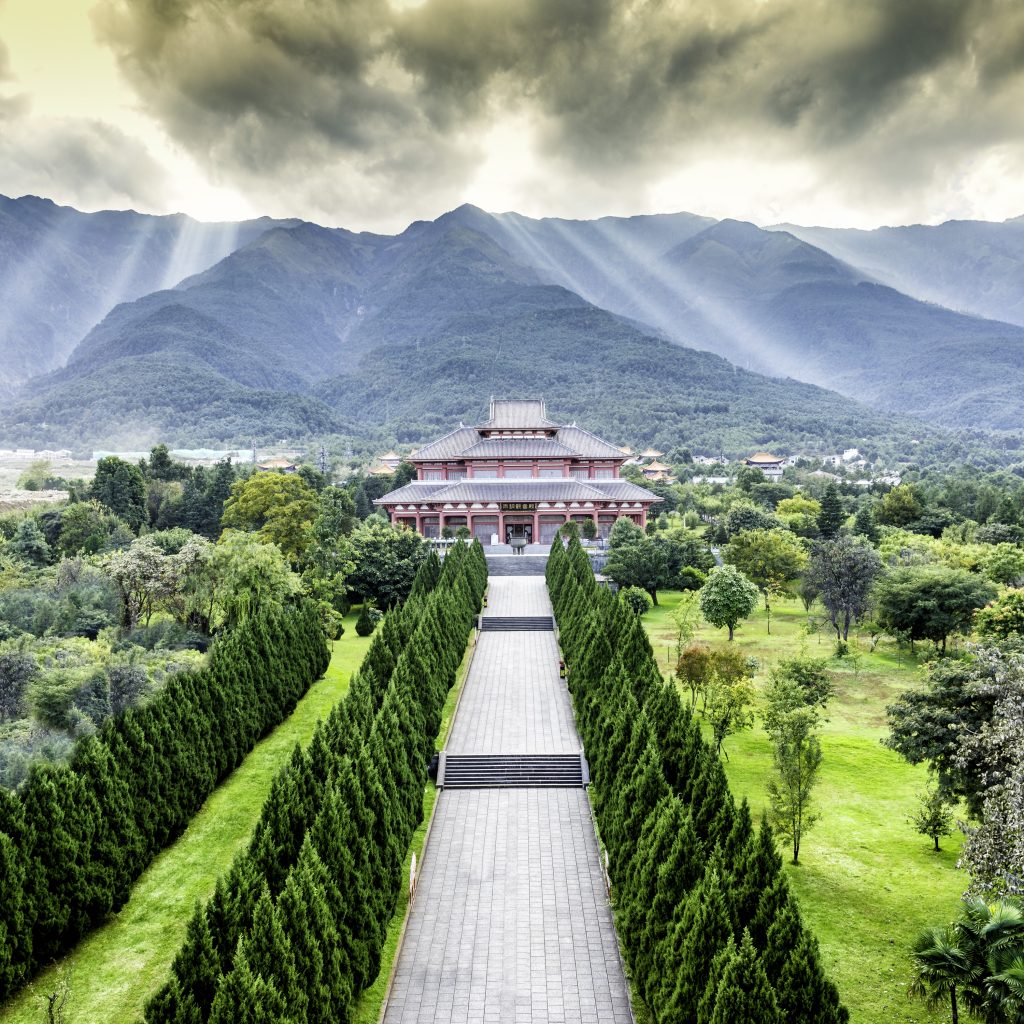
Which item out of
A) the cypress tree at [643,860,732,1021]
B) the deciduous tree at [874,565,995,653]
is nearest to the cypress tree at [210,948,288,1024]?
the cypress tree at [643,860,732,1021]

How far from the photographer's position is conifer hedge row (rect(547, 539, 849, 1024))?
881 cm

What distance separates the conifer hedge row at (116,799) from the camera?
39.6ft

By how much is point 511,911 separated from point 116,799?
7352mm

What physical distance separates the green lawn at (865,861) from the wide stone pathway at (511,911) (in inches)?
143

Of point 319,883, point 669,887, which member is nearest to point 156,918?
point 319,883

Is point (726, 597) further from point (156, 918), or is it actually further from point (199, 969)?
point (199, 969)

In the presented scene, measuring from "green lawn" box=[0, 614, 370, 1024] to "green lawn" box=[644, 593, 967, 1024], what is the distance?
1015 cm

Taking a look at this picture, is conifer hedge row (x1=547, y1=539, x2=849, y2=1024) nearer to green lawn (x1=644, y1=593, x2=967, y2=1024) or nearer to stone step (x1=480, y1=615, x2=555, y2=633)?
green lawn (x1=644, y1=593, x2=967, y2=1024)

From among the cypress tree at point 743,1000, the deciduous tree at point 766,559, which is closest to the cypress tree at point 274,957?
the cypress tree at point 743,1000

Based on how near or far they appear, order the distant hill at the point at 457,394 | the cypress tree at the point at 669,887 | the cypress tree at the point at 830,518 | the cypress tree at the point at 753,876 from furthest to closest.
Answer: the distant hill at the point at 457,394 → the cypress tree at the point at 830,518 → the cypress tree at the point at 669,887 → the cypress tree at the point at 753,876

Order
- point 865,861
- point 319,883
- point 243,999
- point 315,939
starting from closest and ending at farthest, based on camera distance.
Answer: point 243,999, point 315,939, point 319,883, point 865,861

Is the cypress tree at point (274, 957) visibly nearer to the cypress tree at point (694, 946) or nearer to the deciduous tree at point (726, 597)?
the cypress tree at point (694, 946)

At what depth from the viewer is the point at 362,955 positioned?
10883mm

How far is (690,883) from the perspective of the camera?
1080 cm
